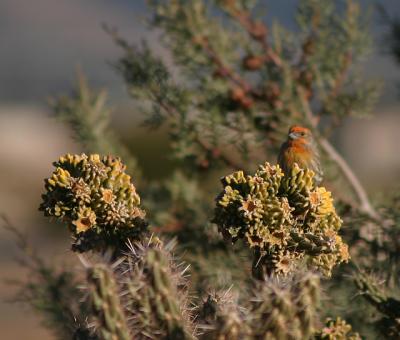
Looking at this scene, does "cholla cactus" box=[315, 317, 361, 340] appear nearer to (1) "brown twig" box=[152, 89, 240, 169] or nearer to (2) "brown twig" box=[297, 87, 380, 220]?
(2) "brown twig" box=[297, 87, 380, 220]

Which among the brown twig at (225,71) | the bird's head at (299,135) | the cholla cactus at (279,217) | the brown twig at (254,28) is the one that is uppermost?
the brown twig at (254,28)

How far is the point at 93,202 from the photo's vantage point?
2.64 m

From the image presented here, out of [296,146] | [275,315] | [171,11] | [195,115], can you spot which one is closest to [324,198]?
[275,315]

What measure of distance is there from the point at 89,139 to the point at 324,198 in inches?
129

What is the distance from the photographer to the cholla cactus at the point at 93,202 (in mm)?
2619

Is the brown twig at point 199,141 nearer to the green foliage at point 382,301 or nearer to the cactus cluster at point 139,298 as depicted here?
the green foliage at point 382,301

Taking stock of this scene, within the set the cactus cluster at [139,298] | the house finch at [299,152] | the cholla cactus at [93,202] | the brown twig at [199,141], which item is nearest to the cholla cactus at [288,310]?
the cactus cluster at [139,298]

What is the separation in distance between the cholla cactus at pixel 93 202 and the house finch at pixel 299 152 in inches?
44.3

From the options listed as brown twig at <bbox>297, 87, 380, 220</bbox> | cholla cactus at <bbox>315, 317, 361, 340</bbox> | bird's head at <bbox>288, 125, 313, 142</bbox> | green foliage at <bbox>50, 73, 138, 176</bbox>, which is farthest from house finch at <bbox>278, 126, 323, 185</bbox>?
green foliage at <bbox>50, 73, 138, 176</bbox>

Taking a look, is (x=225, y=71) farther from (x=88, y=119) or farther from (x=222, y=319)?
(x=222, y=319)

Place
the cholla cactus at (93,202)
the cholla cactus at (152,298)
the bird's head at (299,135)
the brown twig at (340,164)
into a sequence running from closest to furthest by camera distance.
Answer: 1. the cholla cactus at (152,298)
2. the cholla cactus at (93,202)
3. the bird's head at (299,135)
4. the brown twig at (340,164)

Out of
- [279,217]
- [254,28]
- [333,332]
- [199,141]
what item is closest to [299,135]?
[199,141]

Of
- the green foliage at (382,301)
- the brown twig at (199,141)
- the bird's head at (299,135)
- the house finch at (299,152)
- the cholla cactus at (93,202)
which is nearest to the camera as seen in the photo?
the cholla cactus at (93,202)

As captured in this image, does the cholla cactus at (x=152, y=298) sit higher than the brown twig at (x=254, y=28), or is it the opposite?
the brown twig at (x=254, y=28)
